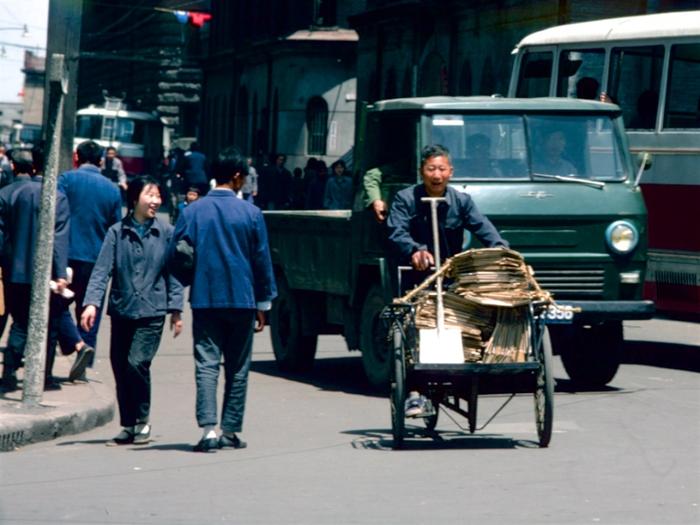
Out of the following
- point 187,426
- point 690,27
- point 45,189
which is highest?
point 690,27

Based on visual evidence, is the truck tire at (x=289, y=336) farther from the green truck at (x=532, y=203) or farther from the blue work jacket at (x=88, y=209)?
the blue work jacket at (x=88, y=209)

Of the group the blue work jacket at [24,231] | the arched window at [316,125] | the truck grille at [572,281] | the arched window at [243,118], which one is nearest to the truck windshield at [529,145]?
the truck grille at [572,281]

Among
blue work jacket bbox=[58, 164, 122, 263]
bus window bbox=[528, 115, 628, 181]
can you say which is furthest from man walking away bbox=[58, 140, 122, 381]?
bus window bbox=[528, 115, 628, 181]

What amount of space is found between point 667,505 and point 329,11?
154 feet

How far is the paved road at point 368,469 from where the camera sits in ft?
26.3

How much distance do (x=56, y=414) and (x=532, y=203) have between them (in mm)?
4017

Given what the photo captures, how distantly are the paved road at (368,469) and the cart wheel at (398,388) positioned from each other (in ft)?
0.39

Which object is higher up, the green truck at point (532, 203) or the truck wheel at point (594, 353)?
the green truck at point (532, 203)

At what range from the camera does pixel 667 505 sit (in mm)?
8234

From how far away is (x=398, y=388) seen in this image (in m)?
10.0

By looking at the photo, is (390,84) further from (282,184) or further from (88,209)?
(88,209)

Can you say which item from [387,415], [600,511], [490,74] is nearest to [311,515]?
[600,511]

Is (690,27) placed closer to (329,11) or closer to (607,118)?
(607,118)

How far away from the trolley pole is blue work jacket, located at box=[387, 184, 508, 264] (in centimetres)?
231
